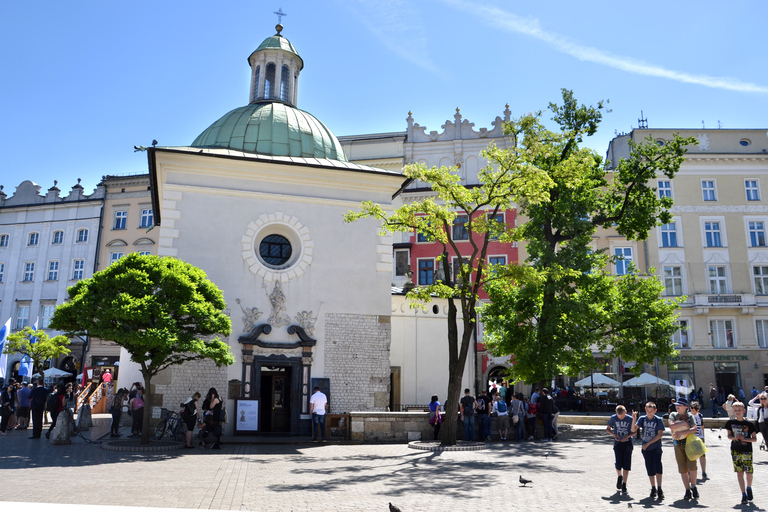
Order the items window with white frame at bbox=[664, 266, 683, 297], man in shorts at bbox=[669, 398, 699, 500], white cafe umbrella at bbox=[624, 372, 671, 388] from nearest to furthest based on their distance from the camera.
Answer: man in shorts at bbox=[669, 398, 699, 500] < white cafe umbrella at bbox=[624, 372, 671, 388] < window with white frame at bbox=[664, 266, 683, 297]

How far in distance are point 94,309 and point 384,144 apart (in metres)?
26.8

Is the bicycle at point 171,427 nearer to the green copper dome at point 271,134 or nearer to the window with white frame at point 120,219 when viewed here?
the green copper dome at point 271,134

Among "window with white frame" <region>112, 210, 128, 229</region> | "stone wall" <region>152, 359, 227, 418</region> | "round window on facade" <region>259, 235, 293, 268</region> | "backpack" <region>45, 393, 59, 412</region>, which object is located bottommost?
"backpack" <region>45, 393, 59, 412</region>

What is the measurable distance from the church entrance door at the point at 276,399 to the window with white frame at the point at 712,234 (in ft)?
97.4

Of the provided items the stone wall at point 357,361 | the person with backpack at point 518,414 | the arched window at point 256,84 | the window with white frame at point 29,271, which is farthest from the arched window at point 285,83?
the window with white frame at point 29,271

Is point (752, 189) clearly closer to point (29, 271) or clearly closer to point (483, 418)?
point (483, 418)

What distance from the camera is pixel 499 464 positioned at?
13109mm

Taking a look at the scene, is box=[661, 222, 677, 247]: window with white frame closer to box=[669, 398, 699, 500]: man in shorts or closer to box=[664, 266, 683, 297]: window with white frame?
box=[664, 266, 683, 297]: window with white frame

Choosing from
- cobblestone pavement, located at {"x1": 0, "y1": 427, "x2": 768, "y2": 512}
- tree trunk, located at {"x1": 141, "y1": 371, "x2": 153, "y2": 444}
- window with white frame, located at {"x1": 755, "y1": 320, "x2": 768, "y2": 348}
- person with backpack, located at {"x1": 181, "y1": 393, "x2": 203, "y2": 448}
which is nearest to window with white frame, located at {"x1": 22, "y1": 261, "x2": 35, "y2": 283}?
cobblestone pavement, located at {"x1": 0, "y1": 427, "x2": 768, "y2": 512}

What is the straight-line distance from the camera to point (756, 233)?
38.0 metres

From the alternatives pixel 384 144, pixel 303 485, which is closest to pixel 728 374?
pixel 384 144

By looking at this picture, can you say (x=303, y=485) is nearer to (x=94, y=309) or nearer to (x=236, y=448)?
(x=236, y=448)

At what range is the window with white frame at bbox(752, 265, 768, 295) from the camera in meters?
36.8

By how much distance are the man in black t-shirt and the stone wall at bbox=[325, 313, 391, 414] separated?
2.68m
